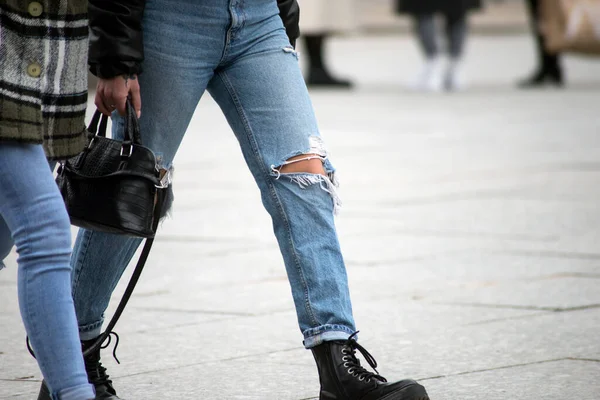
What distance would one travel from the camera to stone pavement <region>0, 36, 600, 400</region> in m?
3.50

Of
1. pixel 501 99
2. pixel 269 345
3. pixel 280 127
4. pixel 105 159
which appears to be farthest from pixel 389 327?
pixel 501 99

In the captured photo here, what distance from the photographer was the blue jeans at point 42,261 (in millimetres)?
2498

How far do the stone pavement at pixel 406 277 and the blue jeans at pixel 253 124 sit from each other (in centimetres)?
34

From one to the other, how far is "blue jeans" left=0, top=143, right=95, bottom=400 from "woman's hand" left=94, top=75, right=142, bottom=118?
1.46 ft

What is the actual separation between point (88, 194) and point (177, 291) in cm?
178

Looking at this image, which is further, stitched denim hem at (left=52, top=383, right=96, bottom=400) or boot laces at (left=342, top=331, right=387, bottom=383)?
boot laces at (left=342, top=331, right=387, bottom=383)

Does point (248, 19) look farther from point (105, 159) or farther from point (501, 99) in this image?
point (501, 99)

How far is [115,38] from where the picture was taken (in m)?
2.93

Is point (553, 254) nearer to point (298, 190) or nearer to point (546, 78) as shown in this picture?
point (298, 190)

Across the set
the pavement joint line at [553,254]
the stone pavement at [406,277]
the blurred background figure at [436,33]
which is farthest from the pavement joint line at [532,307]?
the blurred background figure at [436,33]

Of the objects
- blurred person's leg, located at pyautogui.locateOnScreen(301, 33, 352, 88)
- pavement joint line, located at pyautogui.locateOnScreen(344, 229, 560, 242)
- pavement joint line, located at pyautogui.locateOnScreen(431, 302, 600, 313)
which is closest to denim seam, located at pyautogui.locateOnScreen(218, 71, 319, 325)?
pavement joint line, located at pyautogui.locateOnScreen(431, 302, 600, 313)

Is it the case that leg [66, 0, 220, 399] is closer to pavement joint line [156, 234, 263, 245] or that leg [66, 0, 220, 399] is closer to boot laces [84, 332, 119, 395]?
boot laces [84, 332, 119, 395]

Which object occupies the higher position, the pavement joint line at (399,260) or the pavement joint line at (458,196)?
the pavement joint line at (399,260)

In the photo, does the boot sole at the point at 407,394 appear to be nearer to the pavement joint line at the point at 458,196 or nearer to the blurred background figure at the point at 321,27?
the pavement joint line at the point at 458,196
